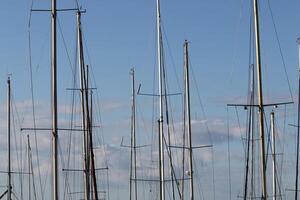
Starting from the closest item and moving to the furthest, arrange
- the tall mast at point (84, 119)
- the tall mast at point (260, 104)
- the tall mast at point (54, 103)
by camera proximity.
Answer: the tall mast at point (54, 103), the tall mast at point (260, 104), the tall mast at point (84, 119)

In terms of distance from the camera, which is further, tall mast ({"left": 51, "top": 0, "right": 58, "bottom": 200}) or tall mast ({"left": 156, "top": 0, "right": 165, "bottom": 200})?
tall mast ({"left": 156, "top": 0, "right": 165, "bottom": 200})

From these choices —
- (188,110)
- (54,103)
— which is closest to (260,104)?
(54,103)

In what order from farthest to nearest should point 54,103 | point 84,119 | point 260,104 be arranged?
point 84,119
point 260,104
point 54,103

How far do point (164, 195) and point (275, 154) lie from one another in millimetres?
12454

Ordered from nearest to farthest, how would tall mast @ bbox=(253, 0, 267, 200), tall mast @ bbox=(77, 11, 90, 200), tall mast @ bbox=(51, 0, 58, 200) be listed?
tall mast @ bbox=(51, 0, 58, 200)
tall mast @ bbox=(253, 0, 267, 200)
tall mast @ bbox=(77, 11, 90, 200)

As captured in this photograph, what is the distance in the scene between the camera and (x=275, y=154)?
60.7 meters

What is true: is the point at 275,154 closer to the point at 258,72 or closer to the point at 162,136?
the point at 162,136

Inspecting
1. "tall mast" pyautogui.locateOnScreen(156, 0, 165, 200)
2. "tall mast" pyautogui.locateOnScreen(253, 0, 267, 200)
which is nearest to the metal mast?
"tall mast" pyautogui.locateOnScreen(156, 0, 165, 200)

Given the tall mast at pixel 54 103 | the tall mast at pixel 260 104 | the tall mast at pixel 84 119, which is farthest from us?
the tall mast at pixel 84 119

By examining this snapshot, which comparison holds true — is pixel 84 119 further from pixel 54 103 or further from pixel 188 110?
pixel 54 103

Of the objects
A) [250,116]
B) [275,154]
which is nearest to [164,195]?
[250,116]

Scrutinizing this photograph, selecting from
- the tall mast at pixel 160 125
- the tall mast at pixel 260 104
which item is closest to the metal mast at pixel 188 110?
the tall mast at pixel 160 125

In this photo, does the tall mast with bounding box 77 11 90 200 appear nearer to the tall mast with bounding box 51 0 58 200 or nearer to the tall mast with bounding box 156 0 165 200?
the tall mast with bounding box 156 0 165 200

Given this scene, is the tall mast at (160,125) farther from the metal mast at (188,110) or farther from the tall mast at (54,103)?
the tall mast at (54,103)
